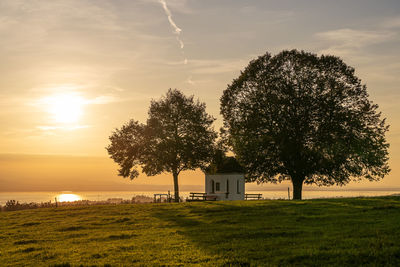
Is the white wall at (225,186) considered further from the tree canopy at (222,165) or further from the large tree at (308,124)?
Answer: the large tree at (308,124)

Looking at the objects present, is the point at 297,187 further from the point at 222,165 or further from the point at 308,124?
the point at 222,165

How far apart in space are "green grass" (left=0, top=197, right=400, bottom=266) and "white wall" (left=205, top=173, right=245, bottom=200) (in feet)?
84.8

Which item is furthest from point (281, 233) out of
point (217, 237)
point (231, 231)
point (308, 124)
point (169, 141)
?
point (169, 141)

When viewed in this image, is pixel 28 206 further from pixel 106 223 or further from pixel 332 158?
pixel 332 158

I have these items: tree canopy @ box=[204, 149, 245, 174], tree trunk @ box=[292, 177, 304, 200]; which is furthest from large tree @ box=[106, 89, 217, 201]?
tree trunk @ box=[292, 177, 304, 200]

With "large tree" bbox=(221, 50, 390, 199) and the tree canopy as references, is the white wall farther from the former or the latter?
"large tree" bbox=(221, 50, 390, 199)

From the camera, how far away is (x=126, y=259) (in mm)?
19859

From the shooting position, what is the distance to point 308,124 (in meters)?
48.4

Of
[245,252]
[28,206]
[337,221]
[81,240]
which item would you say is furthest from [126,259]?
[28,206]

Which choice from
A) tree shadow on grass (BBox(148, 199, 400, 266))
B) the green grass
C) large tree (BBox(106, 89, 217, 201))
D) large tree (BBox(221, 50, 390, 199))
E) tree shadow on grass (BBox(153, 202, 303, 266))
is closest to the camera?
tree shadow on grass (BBox(148, 199, 400, 266))

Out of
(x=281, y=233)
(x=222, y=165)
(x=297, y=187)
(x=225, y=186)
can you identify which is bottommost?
(x=281, y=233)

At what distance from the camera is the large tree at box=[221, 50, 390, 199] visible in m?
47.8

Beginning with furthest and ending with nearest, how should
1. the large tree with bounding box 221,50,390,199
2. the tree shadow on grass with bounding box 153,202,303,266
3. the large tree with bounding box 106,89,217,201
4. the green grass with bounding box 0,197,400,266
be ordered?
the large tree with bounding box 106,89,217,201
the large tree with bounding box 221,50,390,199
the tree shadow on grass with bounding box 153,202,303,266
the green grass with bounding box 0,197,400,266

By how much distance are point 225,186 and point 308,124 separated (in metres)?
20.4
